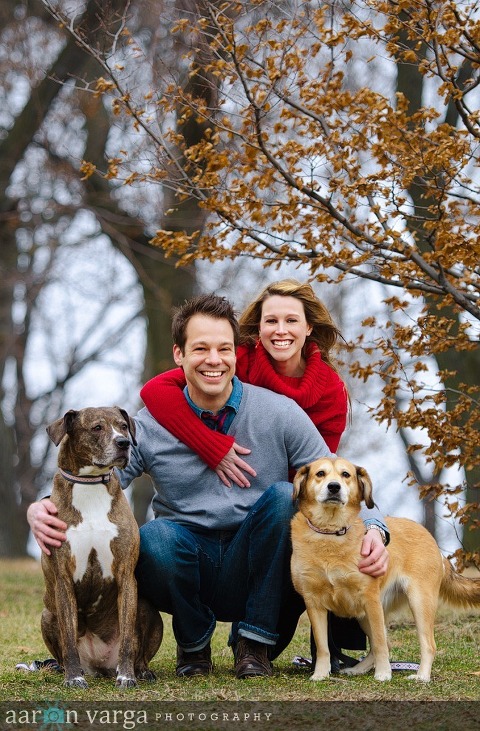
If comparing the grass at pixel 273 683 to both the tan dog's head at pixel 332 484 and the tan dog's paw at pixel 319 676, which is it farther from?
the tan dog's head at pixel 332 484

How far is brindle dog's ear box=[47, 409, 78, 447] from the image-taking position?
4.32m

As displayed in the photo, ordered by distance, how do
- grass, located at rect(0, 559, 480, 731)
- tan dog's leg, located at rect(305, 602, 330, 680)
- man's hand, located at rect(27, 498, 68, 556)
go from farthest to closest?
tan dog's leg, located at rect(305, 602, 330, 680) → man's hand, located at rect(27, 498, 68, 556) → grass, located at rect(0, 559, 480, 731)

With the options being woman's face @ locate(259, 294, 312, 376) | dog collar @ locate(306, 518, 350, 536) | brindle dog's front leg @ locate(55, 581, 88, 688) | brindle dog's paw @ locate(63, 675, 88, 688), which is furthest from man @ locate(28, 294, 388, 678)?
brindle dog's paw @ locate(63, 675, 88, 688)

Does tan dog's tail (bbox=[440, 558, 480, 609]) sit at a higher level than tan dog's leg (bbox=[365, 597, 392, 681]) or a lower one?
higher

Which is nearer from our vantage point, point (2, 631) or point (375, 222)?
point (375, 222)

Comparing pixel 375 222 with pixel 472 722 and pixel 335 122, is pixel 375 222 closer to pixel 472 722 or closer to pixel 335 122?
pixel 335 122

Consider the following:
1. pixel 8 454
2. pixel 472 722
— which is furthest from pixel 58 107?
pixel 472 722

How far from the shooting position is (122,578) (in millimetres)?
4309

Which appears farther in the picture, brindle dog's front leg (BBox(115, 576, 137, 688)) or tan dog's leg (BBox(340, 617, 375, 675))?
tan dog's leg (BBox(340, 617, 375, 675))

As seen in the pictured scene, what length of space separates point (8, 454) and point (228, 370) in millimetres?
12691

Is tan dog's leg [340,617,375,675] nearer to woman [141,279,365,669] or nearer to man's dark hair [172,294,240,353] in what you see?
woman [141,279,365,669]

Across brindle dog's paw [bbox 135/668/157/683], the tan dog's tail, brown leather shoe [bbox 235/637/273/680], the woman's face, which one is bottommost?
brindle dog's paw [bbox 135/668/157/683]

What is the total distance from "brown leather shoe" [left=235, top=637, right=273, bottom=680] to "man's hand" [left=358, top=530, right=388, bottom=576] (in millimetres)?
639

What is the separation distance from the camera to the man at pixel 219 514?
4.46 m
